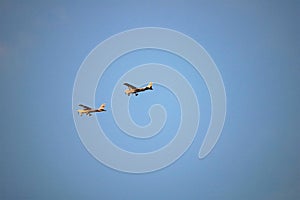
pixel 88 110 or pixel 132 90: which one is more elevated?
pixel 132 90

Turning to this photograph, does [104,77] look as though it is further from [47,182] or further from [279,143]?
[279,143]

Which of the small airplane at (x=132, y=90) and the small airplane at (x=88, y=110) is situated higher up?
the small airplane at (x=132, y=90)

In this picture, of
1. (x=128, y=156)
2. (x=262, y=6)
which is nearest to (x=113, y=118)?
(x=128, y=156)

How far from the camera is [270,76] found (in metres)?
4.54

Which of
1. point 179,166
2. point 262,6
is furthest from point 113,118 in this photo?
point 262,6

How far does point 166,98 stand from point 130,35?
2.77 ft

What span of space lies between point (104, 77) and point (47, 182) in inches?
53.7

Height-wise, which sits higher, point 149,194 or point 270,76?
point 270,76

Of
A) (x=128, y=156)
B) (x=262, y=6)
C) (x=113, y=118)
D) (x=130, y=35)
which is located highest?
(x=262, y=6)

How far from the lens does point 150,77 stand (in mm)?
4461

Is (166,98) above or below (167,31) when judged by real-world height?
below

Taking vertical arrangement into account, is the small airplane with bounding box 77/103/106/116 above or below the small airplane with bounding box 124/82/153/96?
below

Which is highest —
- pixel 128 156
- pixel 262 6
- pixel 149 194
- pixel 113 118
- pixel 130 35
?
pixel 262 6

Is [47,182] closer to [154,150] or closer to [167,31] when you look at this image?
[154,150]
